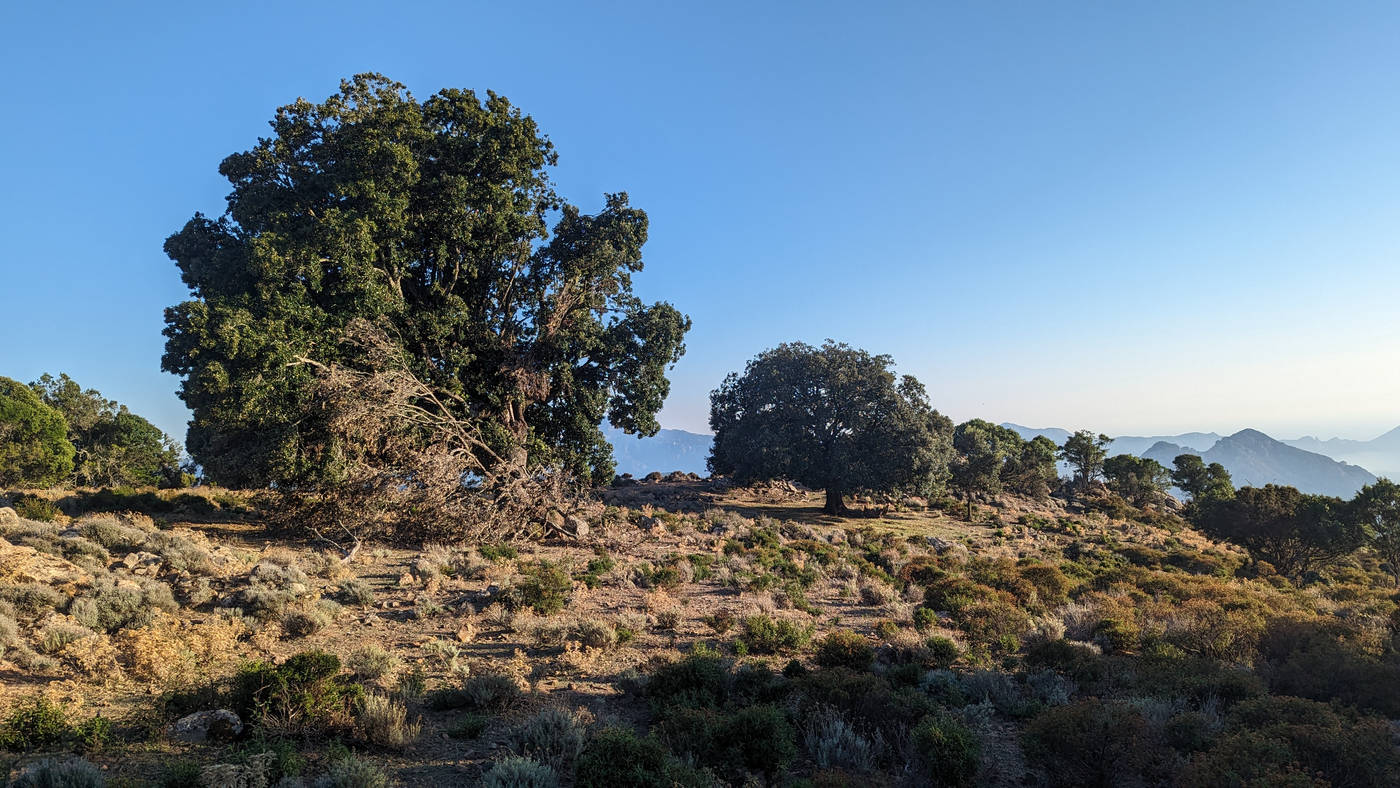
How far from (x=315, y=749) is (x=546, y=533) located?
1656 cm

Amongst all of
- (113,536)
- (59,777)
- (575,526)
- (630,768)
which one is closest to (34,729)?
(59,777)

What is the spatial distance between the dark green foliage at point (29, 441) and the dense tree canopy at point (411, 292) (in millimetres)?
26310

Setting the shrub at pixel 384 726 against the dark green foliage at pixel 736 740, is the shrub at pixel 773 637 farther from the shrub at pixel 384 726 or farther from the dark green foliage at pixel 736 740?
the shrub at pixel 384 726

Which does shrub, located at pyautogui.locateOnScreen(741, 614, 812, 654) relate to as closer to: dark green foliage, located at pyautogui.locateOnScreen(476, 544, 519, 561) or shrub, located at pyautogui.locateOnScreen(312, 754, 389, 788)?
shrub, located at pyautogui.locateOnScreen(312, 754, 389, 788)

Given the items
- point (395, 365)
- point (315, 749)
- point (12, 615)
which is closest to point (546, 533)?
point (395, 365)

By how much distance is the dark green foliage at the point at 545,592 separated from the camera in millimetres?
13461

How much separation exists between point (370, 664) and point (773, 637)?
7.97 m

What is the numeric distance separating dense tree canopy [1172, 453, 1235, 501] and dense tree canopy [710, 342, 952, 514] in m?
36.6

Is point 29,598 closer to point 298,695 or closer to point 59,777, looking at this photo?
point 298,695

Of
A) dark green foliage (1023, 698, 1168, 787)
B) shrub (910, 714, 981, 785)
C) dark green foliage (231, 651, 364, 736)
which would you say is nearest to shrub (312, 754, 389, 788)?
dark green foliage (231, 651, 364, 736)

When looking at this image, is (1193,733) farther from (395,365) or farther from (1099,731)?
(395,365)

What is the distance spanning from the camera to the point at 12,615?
9.02 m

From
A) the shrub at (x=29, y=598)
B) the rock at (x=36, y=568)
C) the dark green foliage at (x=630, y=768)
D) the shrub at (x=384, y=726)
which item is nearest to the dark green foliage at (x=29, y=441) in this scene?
the rock at (x=36, y=568)

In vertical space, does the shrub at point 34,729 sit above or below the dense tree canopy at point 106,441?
below
